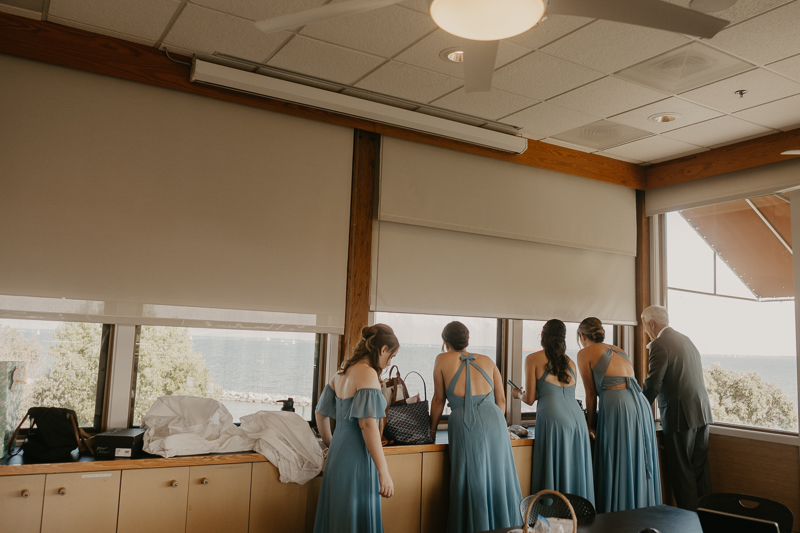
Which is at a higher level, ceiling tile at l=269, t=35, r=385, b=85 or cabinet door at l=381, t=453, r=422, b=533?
ceiling tile at l=269, t=35, r=385, b=85

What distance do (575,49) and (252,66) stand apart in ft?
6.29

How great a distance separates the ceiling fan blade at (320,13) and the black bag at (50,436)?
219 centimetres

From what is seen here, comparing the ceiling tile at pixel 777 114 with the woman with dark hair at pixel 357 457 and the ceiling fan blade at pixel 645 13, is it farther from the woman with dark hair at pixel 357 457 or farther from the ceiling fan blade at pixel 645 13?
the woman with dark hair at pixel 357 457

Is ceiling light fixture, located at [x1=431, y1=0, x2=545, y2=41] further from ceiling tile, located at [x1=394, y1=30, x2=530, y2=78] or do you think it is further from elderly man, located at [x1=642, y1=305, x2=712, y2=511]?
elderly man, located at [x1=642, y1=305, x2=712, y2=511]

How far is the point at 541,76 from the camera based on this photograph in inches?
145

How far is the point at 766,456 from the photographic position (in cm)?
464

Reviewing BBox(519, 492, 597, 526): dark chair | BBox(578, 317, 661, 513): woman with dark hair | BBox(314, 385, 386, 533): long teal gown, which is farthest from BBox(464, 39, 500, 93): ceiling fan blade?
BBox(578, 317, 661, 513): woman with dark hair

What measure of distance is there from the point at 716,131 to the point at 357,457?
12.0ft

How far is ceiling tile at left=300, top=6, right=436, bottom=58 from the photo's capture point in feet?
9.96

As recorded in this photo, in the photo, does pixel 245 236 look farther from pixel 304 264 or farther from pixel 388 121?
pixel 388 121

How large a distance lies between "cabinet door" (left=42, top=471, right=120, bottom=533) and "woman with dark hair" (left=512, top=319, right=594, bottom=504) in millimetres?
2673

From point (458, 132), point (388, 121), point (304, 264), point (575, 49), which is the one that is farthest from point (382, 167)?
point (575, 49)

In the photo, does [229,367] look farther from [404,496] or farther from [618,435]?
[618,435]

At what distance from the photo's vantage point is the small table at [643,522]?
2.51 m
